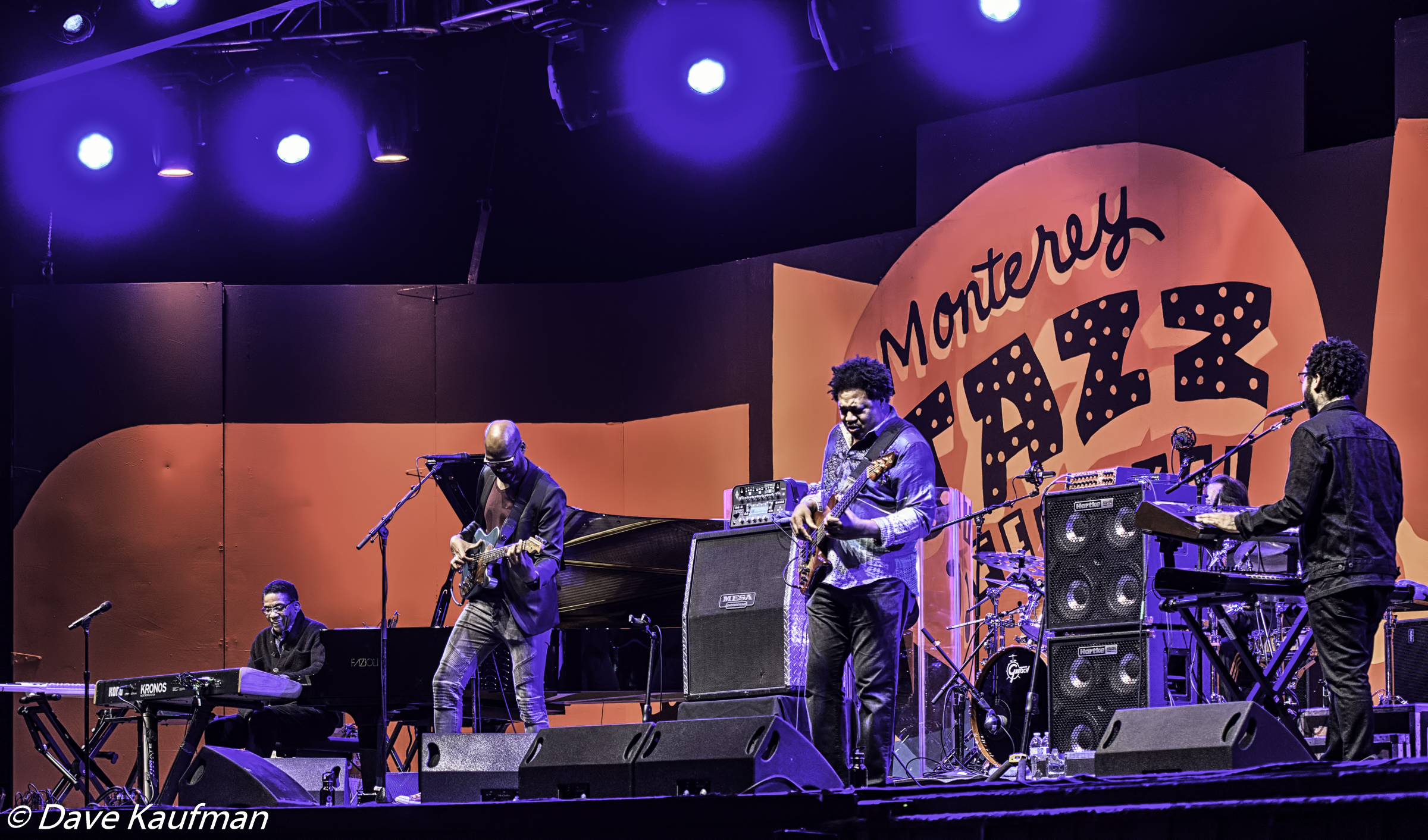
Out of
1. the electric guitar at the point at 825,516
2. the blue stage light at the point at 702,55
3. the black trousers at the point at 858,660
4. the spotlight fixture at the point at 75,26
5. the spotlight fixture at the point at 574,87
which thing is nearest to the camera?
the black trousers at the point at 858,660

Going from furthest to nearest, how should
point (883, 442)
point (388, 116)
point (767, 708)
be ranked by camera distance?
point (388, 116), point (767, 708), point (883, 442)

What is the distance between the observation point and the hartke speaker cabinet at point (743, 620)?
654 centimetres

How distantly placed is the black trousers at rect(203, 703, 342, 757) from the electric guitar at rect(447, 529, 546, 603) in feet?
7.03

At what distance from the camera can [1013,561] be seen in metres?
8.29

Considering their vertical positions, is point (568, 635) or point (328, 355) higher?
point (328, 355)

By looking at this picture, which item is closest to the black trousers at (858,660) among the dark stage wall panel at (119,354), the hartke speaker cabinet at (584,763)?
the hartke speaker cabinet at (584,763)

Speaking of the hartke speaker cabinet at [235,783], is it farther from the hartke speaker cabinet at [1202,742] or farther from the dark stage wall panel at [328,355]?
the dark stage wall panel at [328,355]

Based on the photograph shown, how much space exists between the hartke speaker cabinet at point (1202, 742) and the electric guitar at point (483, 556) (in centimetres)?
323

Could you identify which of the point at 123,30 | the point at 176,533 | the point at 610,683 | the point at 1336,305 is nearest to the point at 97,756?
the point at 176,533

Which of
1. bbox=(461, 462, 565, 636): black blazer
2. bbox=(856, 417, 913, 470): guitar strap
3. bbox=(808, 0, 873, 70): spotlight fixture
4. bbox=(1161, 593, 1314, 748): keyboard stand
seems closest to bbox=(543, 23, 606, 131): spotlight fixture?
bbox=(808, 0, 873, 70): spotlight fixture

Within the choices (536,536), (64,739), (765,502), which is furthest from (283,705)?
(765,502)

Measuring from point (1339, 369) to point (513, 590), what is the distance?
3759 mm

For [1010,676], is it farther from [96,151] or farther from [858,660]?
[96,151]

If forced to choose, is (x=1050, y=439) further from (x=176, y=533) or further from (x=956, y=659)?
(x=176, y=533)
